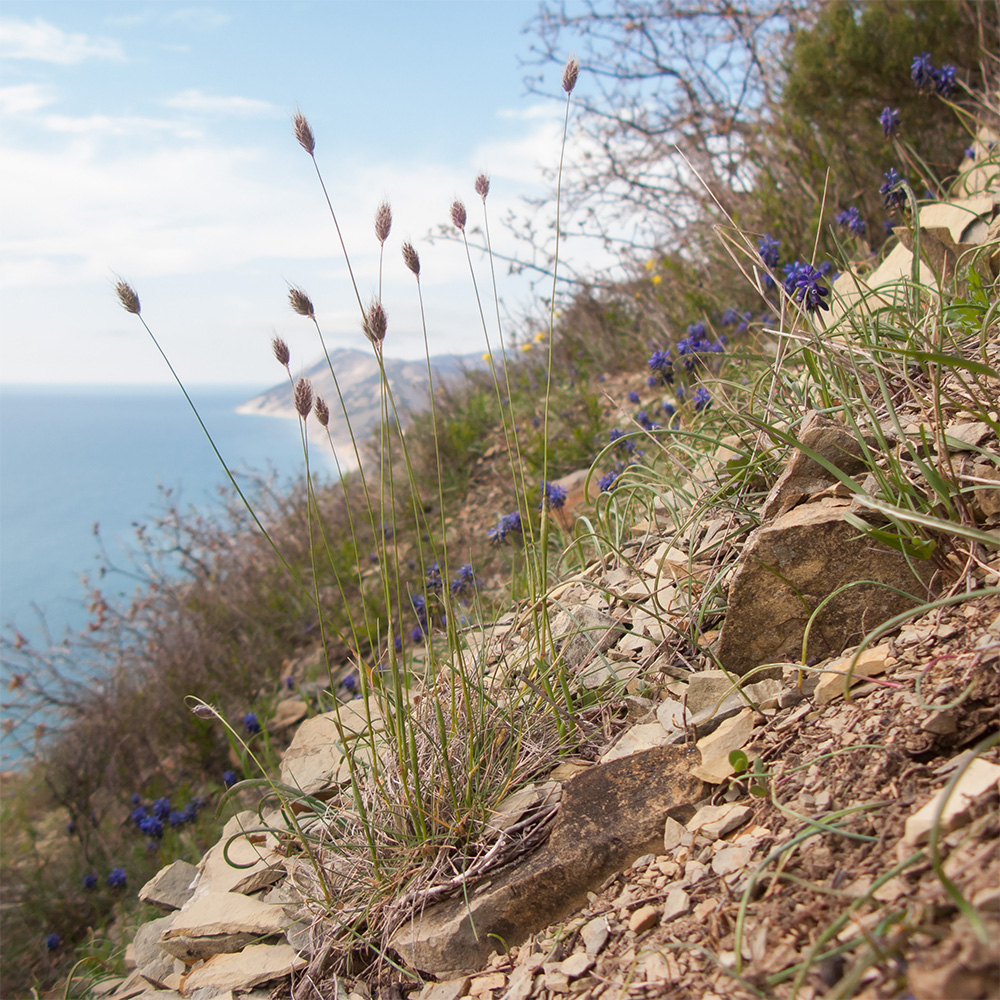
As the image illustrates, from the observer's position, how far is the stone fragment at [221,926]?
199 cm

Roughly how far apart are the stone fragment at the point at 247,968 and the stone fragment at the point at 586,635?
1099 mm

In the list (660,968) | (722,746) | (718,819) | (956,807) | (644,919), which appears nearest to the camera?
(956,807)

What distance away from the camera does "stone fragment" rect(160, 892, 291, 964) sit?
78.2 inches

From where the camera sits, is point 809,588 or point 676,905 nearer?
point 676,905

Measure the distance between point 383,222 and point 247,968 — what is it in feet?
6.47

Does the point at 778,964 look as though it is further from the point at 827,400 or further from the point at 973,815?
the point at 827,400

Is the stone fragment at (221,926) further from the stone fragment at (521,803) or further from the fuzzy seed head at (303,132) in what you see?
the fuzzy seed head at (303,132)

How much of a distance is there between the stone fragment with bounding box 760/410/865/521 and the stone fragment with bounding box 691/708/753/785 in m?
0.62

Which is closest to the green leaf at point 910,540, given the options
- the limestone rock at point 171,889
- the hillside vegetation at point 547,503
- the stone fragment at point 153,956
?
the hillside vegetation at point 547,503

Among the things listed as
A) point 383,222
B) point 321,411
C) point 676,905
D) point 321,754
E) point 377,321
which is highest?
point 383,222

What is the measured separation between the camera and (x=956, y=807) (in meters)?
1.09

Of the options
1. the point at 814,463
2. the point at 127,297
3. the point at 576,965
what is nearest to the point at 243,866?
the point at 576,965

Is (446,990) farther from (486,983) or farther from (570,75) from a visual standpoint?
(570,75)

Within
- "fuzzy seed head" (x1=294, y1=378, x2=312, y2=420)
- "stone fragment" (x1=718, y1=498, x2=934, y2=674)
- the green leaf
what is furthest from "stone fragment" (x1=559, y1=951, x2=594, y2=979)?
"fuzzy seed head" (x1=294, y1=378, x2=312, y2=420)
